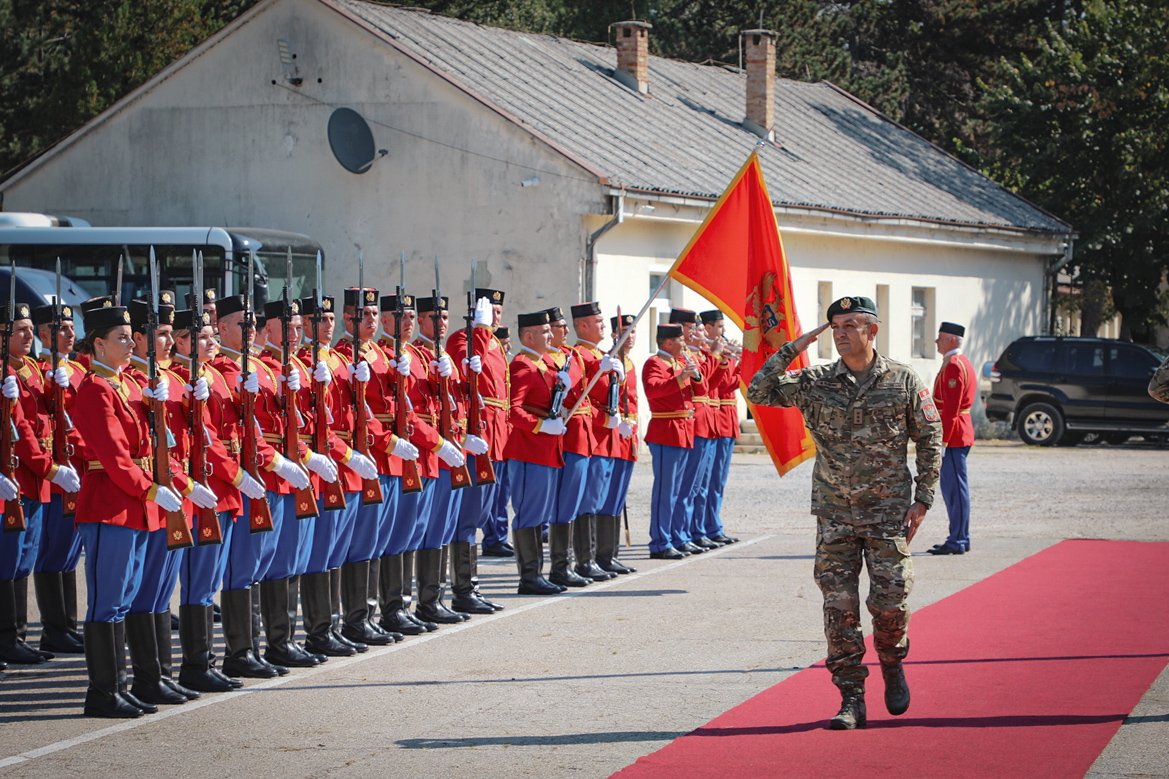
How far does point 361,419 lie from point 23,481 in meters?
1.92

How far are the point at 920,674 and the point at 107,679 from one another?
13.3ft

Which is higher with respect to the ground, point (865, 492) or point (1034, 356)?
point (1034, 356)

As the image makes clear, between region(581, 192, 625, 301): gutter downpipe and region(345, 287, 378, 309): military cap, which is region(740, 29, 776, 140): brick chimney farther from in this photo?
region(345, 287, 378, 309): military cap

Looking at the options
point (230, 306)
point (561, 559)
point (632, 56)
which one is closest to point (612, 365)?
point (561, 559)

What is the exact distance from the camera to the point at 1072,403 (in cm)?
2814

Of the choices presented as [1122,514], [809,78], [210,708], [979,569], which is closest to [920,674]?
[210,708]

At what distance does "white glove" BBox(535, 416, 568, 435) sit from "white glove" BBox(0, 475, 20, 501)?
387cm

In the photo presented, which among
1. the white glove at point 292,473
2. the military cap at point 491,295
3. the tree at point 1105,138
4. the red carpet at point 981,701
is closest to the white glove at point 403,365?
the white glove at point 292,473

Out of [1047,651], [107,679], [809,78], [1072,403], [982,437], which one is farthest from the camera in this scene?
[809,78]

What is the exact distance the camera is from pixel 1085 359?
A: 28031mm

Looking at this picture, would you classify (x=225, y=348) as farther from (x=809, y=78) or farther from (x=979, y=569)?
(x=809, y=78)

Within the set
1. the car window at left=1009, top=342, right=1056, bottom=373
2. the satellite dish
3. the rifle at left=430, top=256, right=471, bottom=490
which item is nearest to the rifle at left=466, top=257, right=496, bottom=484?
the rifle at left=430, top=256, right=471, bottom=490

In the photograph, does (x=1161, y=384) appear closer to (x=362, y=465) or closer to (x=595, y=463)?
(x=362, y=465)

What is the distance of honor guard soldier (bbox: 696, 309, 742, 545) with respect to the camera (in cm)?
1518
